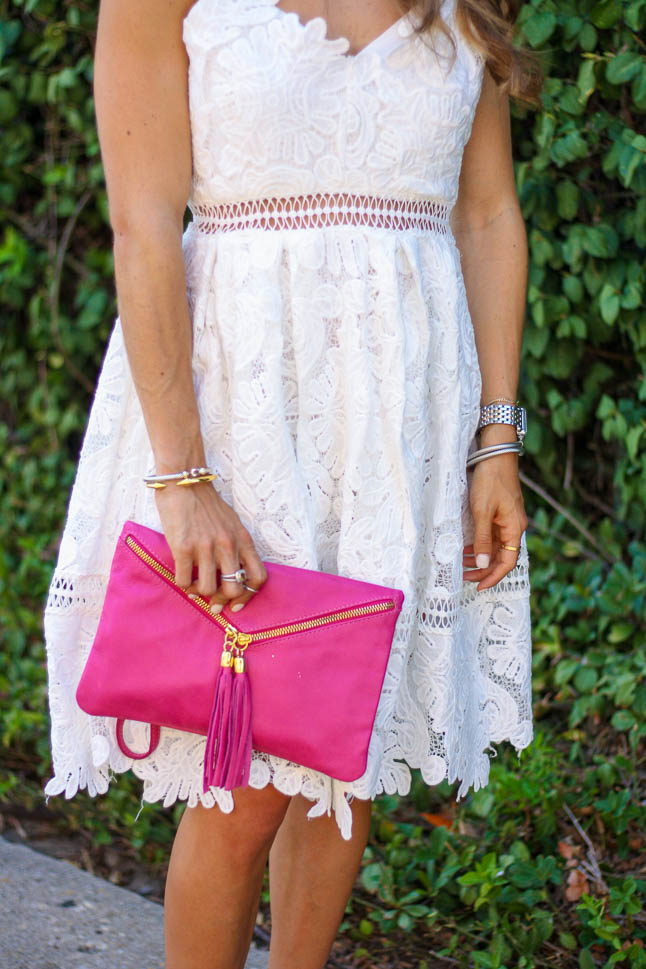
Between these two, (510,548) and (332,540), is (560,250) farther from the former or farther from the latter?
(332,540)

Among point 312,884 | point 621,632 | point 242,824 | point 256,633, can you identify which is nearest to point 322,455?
point 256,633

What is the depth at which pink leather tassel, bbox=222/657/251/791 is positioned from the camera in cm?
129

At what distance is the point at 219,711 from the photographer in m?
1.30

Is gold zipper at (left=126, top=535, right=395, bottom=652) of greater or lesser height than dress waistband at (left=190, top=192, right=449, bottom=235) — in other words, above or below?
below

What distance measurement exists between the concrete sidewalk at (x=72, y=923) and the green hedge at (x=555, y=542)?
269 millimetres

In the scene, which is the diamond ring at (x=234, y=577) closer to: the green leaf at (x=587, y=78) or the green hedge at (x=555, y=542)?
the green hedge at (x=555, y=542)

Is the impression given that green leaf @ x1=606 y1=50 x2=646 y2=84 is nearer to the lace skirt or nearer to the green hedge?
the green hedge

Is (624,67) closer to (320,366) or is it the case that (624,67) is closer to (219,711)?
(320,366)

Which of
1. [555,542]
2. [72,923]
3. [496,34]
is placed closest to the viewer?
[496,34]

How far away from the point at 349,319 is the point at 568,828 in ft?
4.68

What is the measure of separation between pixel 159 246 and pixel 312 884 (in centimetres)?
95

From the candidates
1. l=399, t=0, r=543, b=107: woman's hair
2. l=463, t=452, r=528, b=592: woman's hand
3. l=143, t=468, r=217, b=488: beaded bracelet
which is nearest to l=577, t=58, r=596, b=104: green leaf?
l=399, t=0, r=543, b=107: woman's hair

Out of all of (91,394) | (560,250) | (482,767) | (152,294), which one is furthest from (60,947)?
(91,394)

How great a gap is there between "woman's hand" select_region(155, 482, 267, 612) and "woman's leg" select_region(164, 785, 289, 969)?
28 centimetres
